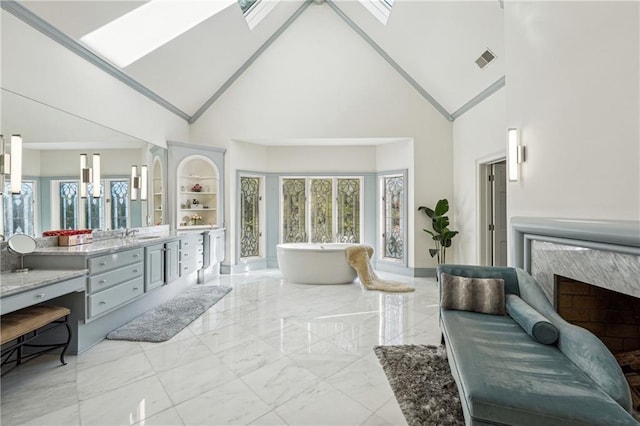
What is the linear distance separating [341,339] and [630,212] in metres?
2.38

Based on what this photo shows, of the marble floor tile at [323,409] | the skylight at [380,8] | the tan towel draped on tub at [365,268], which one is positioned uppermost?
the skylight at [380,8]

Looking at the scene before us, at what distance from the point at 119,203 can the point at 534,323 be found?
4431mm

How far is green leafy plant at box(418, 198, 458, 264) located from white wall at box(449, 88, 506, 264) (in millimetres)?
225

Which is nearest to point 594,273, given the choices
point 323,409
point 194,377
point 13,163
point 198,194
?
point 323,409

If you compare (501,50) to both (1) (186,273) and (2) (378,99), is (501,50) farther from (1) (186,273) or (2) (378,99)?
(1) (186,273)

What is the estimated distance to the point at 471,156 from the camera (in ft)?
16.3

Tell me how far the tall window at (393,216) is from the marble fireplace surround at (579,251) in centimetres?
327

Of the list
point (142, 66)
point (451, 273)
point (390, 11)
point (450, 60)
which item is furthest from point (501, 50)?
point (142, 66)

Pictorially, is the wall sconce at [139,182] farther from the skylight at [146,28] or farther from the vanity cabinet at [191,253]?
the skylight at [146,28]

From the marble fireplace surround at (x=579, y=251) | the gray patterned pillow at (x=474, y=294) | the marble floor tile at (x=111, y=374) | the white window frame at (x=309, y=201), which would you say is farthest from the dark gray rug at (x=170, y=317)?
the marble fireplace surround at (x=579, y=251)

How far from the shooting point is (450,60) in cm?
449

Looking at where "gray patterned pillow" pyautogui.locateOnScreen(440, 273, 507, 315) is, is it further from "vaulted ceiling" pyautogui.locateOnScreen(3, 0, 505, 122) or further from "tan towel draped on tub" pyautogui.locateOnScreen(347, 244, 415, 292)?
"vaulted ceiling" pyautogui.locateOnScreen(3, 0, 505, 122)

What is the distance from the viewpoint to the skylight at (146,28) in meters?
3.50

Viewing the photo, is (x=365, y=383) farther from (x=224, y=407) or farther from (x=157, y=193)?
(x=157, y=193)
